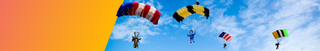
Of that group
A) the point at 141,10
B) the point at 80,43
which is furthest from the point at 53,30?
the point at 141,10

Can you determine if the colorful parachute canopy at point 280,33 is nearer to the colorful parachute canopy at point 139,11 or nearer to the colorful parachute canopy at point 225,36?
the colorful parachute canopy at point 225,36

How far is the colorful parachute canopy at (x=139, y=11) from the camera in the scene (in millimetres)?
8658

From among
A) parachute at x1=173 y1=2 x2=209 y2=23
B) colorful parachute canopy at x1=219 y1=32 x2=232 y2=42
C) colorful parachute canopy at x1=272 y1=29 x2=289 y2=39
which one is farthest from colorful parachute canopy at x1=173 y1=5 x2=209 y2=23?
colorful parachute canopy at x1=272 y1=29 x2=289 y2=39

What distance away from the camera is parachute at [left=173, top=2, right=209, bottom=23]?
9.62 meters

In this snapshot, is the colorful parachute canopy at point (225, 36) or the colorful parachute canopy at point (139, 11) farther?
the colorful parachute canopy at point (225, 36)

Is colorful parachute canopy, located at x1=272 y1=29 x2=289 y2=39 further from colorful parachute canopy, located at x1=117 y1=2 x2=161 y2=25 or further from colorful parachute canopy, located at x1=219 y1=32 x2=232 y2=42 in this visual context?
colorful parachute canopy, located at x1=117 y1=2 x2=161 y2=25

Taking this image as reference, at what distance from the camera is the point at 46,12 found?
4.58m

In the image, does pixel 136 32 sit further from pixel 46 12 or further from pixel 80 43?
pixel 46 12

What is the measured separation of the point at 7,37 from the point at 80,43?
3875mm

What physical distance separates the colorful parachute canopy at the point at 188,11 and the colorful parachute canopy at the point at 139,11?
1.31 metres

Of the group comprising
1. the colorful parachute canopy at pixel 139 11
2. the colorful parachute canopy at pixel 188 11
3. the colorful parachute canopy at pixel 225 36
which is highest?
the colorful parachute canopy at pixel 225 36

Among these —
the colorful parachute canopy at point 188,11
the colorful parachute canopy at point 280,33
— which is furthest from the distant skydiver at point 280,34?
the colorful parachute canopy at point 188,11

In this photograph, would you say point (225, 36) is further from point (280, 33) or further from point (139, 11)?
point (139, 11)

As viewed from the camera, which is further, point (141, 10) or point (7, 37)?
point (141, 10)
